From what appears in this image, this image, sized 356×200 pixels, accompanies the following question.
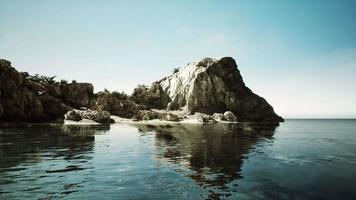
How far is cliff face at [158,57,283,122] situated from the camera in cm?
12825

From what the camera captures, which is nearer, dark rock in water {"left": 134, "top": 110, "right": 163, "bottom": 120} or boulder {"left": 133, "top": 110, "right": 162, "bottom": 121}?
boulder {"left": 133, "top": 110, "right": 162, "bottom": 121}

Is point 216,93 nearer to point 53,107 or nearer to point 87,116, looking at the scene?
point 87,116

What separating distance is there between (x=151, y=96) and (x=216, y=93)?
29.6 meters

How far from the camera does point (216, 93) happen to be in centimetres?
13075

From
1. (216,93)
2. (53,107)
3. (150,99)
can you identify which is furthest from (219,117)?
(53,107)

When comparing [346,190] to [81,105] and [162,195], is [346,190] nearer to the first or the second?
[162,195]

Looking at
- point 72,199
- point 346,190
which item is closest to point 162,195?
point 72,199

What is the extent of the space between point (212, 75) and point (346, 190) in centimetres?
11863

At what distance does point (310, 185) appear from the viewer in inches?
664

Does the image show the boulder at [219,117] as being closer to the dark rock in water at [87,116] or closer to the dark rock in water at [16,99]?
the dark rock in water at [87,116]

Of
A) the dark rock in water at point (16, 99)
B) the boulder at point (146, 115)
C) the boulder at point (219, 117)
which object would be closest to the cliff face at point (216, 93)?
the boulder at point (219, 117)

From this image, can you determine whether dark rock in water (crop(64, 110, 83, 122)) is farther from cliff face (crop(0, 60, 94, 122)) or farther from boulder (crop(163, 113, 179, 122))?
boulder (crop(163, 113, 179, 122))

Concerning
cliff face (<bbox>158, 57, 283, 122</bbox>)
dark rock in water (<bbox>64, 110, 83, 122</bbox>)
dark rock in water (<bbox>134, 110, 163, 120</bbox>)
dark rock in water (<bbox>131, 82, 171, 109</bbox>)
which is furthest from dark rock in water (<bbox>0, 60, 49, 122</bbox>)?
cliff face (<bbox>158, 57, 283, 122</bbox>)

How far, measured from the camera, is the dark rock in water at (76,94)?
9875 cm
